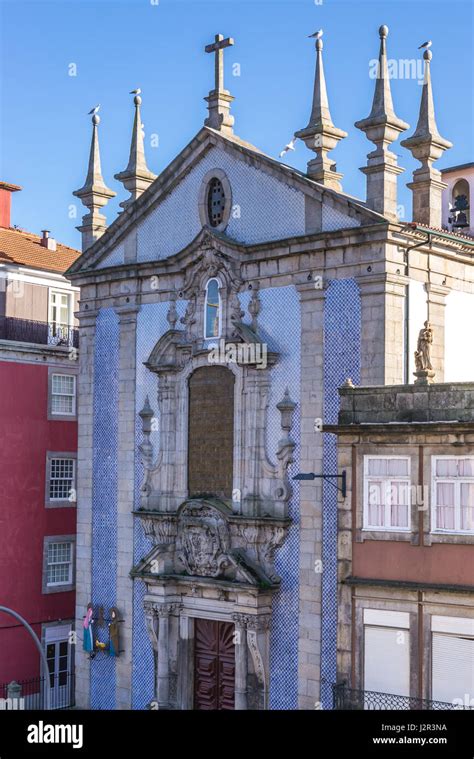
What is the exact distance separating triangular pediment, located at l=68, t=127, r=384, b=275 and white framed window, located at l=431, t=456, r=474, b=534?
6.06 m

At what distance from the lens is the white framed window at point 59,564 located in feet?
116

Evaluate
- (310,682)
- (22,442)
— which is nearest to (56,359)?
(22,442)

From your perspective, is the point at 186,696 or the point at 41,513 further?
the point at 41,513

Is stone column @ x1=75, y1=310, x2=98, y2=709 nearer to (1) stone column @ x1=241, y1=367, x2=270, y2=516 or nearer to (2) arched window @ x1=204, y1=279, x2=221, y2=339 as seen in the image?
(2) arched window @ x1=204, y1=279, x2=221, y2=339

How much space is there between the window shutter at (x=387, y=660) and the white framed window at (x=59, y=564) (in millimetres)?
15041

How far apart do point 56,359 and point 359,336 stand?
42.3 feet

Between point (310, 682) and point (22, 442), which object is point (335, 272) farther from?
point (22, 442)

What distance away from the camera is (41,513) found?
116ft

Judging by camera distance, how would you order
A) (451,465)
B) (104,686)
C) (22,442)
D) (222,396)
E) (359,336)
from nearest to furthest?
(451,465) < (359,336) < (222,396) < (104,686) < (22,442)

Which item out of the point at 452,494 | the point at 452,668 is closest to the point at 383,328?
the point at 452,494

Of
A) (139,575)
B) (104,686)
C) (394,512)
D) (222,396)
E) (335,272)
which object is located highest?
(335,272)

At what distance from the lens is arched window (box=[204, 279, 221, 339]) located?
28875mm

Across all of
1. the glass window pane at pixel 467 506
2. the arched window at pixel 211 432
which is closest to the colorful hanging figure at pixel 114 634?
the arched window at pixel 211 432

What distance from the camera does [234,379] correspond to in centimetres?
2830
